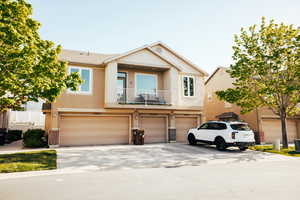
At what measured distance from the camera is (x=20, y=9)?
26.9 ft

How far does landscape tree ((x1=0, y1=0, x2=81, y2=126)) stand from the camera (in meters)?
7.98

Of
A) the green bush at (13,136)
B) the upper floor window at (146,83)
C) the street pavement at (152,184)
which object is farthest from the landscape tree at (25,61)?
the green bush at (13,136)

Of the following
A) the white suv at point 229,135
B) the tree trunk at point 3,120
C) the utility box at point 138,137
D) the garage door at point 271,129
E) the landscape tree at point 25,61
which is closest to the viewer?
the landscape tree at point 25,61

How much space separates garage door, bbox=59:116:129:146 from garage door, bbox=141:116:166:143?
156 cm

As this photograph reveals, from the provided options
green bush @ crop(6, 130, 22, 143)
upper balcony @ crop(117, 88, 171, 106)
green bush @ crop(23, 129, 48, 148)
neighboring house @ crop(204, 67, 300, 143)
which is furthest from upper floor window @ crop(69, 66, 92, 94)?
neighboring house @ crop(204, 67, 300, 143)

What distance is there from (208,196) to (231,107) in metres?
17.6

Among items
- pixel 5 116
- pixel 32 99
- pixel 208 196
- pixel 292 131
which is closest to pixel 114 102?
pixel 32 99

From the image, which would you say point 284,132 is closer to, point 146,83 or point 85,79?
point 146,83

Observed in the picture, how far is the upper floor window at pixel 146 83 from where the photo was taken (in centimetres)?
1661

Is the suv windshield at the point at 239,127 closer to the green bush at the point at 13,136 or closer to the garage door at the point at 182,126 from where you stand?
the garage door at the point at 182,126

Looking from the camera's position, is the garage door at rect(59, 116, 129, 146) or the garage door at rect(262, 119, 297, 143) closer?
the garage door at rect(59, 116, 129, 146)

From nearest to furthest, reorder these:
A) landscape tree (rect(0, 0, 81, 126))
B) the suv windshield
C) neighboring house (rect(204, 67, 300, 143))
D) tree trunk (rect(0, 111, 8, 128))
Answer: landscape tree (rect(0, 0, 81, 126)) → the suv windshield → neighboring house (rect(204, 67, 300, 143)) → tree trunk (rect(0, 111, 8, 128))

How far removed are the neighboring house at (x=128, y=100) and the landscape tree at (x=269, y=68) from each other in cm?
375

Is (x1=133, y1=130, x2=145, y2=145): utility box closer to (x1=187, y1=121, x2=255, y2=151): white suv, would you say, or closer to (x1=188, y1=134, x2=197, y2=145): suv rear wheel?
(x1=188, y1=134, x2=197, y2=145): suv rear wheel
